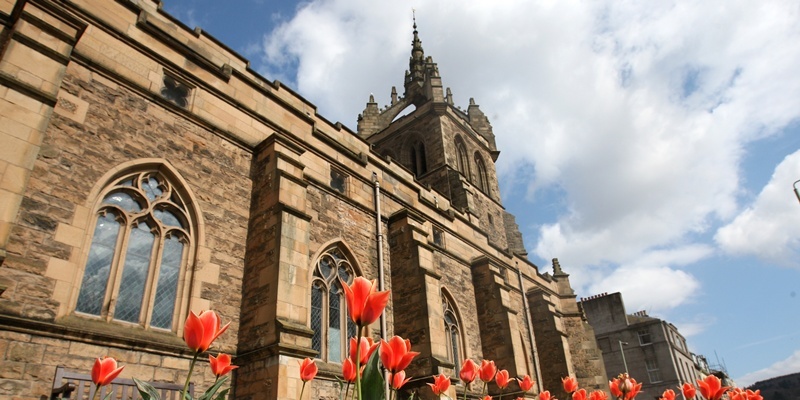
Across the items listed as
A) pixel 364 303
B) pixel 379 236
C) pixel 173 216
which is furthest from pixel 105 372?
pixel 379 236

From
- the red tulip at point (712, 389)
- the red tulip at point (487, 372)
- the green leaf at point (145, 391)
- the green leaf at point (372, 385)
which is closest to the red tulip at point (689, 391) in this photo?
the red tulip at point (712, 389)

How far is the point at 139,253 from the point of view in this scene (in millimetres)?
8297

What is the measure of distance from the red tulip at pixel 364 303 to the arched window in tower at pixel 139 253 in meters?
6.92

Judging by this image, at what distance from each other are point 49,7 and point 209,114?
3.41 m

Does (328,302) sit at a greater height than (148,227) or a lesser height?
lesser

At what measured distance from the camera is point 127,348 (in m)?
7.25

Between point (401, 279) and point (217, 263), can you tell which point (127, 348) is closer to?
point (217, 263)

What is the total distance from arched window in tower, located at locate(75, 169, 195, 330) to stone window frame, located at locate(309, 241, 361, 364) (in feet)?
10.2

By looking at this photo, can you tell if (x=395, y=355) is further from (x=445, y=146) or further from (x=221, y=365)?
(x=445, y=146)

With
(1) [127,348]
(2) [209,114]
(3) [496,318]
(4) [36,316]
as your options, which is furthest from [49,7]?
(3) [496,318]

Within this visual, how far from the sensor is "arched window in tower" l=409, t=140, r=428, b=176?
29.5 m

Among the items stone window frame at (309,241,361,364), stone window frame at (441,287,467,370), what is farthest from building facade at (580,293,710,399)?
stone window frame at (309,241,361,364)

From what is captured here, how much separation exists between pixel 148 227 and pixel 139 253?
19.9 inches

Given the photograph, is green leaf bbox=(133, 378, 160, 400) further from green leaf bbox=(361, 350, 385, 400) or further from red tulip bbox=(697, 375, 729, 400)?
red tulip bbox=(697, 375, 729, 400)
